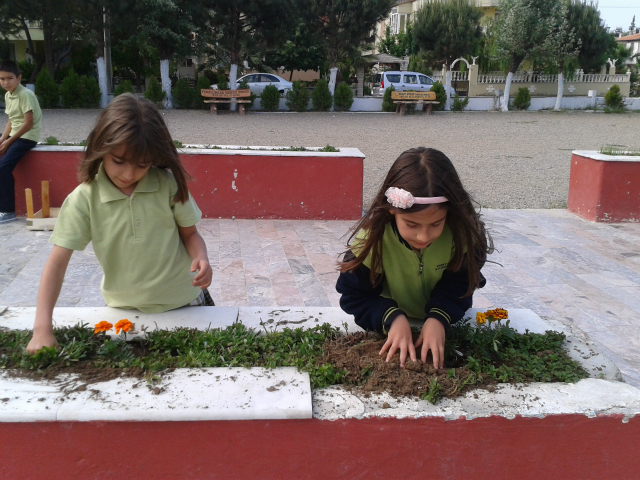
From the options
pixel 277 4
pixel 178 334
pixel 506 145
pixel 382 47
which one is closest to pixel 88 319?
pixel 178 334

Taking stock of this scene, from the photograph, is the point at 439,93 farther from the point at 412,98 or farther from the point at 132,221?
the point at 132,221

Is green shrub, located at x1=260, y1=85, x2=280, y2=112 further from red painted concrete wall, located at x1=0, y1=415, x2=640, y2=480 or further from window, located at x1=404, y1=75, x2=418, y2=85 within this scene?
red painted concrete wall, located at x1=0, y1=415, x2=640, y2=480

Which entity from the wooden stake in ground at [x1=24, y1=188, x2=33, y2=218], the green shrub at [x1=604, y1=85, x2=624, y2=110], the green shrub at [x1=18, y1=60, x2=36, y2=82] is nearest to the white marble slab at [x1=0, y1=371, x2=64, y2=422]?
the wooden stake in ground at [x1=24, y1=188, x2=33, y2=218]

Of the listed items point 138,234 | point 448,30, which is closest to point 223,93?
point 448,30

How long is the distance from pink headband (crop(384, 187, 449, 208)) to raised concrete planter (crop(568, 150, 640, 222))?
563 cm

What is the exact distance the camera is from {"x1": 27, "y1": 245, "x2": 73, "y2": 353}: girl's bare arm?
1.81 m

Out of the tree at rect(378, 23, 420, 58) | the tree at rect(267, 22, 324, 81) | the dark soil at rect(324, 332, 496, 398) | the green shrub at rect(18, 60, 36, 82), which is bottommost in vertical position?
the dark soil at rect(324, 332, 496, 398)

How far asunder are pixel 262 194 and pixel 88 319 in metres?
4.70

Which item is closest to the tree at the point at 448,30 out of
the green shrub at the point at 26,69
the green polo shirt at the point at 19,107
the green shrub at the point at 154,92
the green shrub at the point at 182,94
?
the green shrub at the point at 182,94

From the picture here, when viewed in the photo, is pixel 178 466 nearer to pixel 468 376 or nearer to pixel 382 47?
pixel 468 376

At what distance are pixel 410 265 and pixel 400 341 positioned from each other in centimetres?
30

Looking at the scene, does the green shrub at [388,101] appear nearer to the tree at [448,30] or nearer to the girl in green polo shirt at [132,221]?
the tree at [448,30]

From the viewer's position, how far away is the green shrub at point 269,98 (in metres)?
22.5

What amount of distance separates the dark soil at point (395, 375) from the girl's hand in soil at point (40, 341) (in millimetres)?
844
